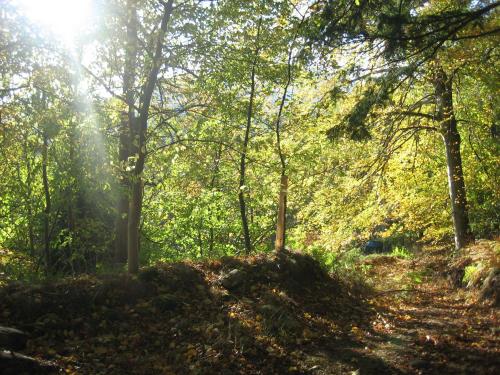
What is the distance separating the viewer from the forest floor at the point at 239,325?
17.4 ft

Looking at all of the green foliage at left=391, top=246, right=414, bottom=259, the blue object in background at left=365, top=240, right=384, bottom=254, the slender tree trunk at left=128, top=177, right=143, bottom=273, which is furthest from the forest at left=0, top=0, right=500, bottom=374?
the blue object in background at left=365, top=240, right=384, bottom=254

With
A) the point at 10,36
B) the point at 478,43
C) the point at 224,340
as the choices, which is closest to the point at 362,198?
the point at 478,43

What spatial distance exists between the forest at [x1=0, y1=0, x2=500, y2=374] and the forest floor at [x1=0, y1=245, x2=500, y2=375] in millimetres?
31

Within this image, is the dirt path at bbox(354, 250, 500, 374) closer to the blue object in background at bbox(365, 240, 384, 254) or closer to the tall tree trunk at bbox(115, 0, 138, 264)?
the tall tree trunk at bbox(115, 0, 138, 264)

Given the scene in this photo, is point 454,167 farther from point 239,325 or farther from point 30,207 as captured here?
point 30,207

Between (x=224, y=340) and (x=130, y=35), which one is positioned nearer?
(x=224, y=340)

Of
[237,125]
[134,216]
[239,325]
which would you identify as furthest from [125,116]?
[239,325]

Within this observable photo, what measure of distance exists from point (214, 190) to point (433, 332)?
24.4ft

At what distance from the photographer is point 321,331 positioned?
6551 millimetres

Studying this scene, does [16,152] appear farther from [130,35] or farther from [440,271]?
[440,271]

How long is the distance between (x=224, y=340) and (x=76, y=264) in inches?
317

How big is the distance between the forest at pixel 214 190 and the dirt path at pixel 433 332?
0.04m

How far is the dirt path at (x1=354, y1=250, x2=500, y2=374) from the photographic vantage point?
5156mm

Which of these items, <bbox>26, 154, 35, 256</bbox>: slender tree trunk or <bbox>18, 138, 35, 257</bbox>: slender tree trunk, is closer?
<bbox>18, 138, 35, 257</bbox>: slender tree trunk
